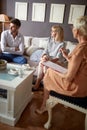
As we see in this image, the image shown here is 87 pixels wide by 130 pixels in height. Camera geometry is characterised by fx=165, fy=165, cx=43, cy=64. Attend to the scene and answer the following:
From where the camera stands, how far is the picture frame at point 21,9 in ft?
13.4

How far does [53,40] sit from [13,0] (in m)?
2.15

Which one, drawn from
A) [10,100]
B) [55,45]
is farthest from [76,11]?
[10,100]

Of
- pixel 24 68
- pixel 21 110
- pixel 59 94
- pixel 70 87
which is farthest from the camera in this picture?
pixel 24 68

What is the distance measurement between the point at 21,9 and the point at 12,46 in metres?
1.44

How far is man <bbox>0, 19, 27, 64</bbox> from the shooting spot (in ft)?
10.0

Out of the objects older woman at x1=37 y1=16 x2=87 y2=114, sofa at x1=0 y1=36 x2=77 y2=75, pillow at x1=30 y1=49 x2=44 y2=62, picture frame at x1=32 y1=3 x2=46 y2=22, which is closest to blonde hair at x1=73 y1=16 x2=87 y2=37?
older woman at x1=37 y1=16 x2=87 y2=114

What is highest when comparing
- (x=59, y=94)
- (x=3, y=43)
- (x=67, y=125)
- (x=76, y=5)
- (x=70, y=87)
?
(x=76, y=5)

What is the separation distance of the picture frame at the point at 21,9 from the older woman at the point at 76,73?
2.73 meters

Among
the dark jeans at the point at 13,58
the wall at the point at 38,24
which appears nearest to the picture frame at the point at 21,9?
the wall at the point at 38,24

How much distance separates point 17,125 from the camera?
6.41 ft

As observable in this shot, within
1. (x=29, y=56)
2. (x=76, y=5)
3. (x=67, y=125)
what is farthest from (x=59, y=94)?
(x=76, y=5)

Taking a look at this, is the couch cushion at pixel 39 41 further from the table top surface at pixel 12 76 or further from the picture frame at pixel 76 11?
the table top surface at pixel 12 76

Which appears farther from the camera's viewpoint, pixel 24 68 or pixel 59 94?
pixel 24 68

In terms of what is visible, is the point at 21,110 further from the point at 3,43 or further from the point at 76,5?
the point at 76,5
